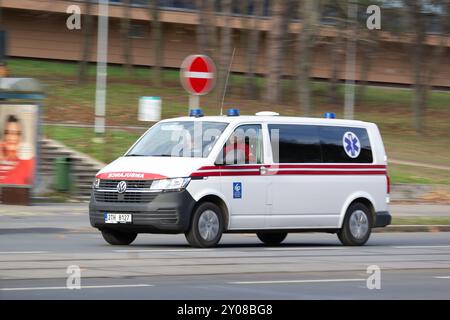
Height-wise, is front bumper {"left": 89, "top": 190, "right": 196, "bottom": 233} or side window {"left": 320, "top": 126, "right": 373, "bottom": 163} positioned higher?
side window {"left": 320, "top": 126, "right": 373, "bottom": 163}

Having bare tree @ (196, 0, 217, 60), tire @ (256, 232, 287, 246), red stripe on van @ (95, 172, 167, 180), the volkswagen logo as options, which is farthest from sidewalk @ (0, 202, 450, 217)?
bare tree @ (196, 0, 217, 60)

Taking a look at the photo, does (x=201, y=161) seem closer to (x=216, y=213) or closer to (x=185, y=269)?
(x=216, y=213)

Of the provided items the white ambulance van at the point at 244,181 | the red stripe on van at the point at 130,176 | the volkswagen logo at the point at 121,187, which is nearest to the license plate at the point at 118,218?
the white ambulance van at the point at 244,181

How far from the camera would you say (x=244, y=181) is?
1630cm

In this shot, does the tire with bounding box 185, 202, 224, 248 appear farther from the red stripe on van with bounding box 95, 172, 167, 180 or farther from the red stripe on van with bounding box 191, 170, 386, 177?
the red stripe on van with bounding box 95, 172, 167, 180

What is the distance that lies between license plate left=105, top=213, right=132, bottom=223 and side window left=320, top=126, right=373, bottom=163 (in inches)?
141

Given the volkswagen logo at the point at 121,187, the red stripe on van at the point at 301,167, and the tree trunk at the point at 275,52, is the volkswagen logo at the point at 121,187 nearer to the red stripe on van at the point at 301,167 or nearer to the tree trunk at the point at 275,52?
the red stripe on van at the point at 301,167

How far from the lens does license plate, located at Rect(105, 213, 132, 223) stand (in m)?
15.6

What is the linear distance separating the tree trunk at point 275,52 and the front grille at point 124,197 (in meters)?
27.9

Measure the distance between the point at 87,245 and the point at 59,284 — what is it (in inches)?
215

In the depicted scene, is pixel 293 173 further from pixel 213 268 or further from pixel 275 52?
pixel 275 52

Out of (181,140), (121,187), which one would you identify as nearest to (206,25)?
(181,140)

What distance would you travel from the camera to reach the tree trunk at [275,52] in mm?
43438
